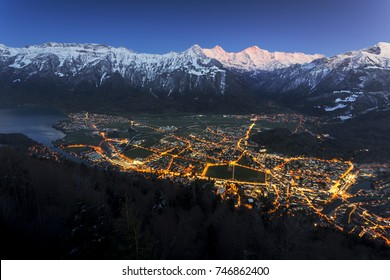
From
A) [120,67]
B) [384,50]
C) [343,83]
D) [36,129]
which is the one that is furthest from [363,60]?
[36,129]

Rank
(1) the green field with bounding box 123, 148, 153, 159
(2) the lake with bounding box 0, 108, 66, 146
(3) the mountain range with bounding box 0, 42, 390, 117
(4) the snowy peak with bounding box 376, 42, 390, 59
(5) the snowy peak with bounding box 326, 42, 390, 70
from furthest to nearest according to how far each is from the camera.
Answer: (4) the snowy peak with bounding box 376, 42, 390, 59 → (5) the snowy peak with bounding box 326, 42, 390, 70 → (3) the mountain range with bounding box 0, 42, 390, 117 → (2) the lake with bounding box 0, 108, 66, 146 → (1) the green field with bounding box 123, 148, 153, 159

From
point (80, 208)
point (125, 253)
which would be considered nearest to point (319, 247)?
point (125, 253)

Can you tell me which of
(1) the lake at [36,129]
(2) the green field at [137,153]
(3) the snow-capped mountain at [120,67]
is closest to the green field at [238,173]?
(2) the green field at [137,153]

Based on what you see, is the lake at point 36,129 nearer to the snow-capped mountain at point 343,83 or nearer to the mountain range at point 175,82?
the mountain range at point 175,82

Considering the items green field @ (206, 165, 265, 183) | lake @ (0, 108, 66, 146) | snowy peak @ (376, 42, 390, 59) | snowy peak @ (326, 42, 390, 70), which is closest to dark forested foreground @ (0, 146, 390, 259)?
green field @ (206, 165, 265, 183)

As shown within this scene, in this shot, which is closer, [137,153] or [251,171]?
[251,171]

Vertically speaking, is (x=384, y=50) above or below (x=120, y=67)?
above

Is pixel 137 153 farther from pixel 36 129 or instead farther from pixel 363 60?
pixel 363 60

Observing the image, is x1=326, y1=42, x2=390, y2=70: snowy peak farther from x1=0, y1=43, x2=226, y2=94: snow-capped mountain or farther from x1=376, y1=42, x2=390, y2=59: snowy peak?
x1=0, y1=43, x2=226, y2=94: snow-capped mountain
